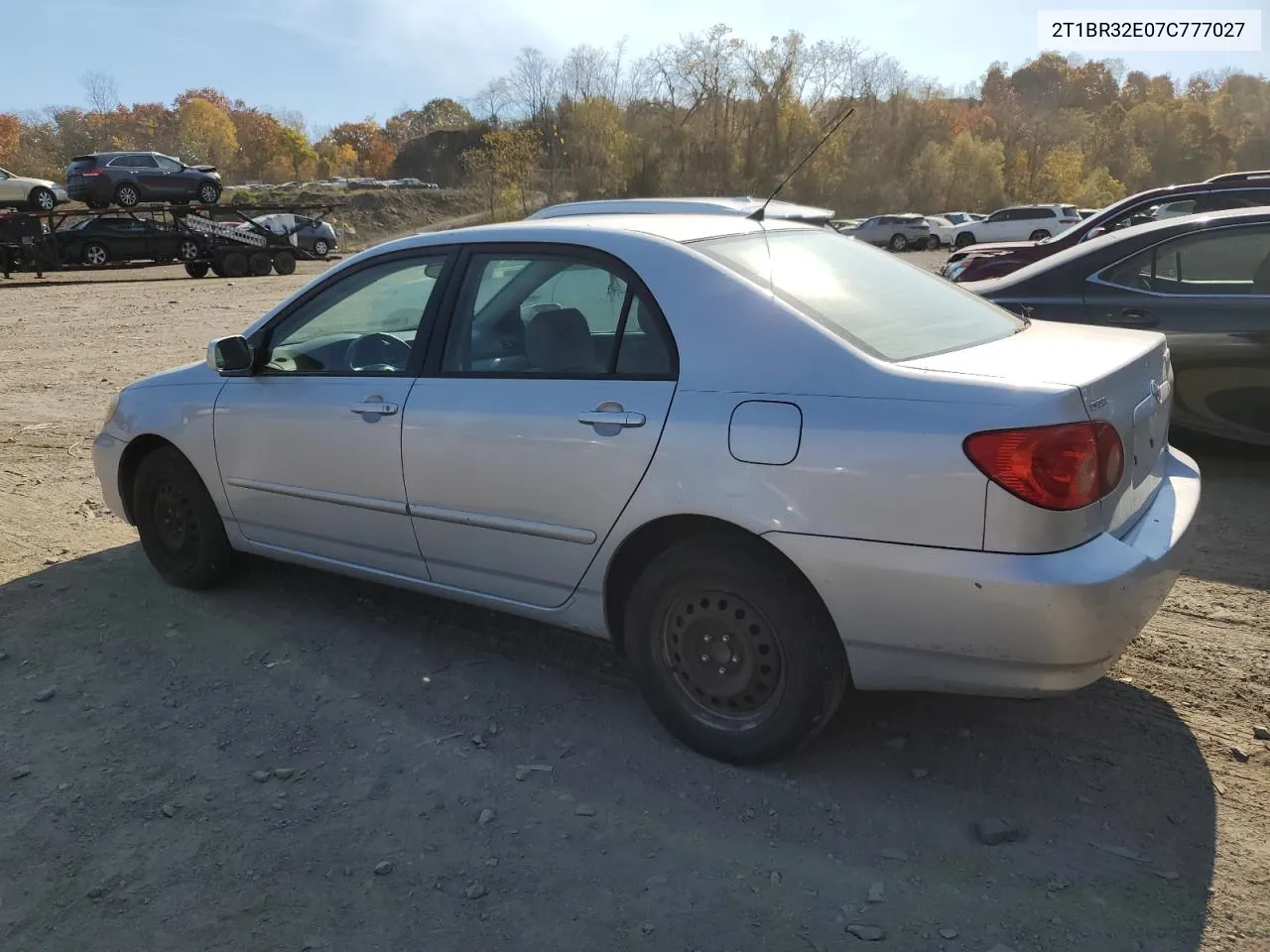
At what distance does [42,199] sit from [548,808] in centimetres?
3081

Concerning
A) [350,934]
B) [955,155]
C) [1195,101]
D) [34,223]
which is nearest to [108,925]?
[350,934]

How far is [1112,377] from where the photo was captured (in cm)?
276

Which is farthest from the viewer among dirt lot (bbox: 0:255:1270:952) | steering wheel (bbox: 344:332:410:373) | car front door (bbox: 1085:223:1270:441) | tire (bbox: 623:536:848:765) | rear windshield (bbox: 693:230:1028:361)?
car front door (bbox: 1085:223:1270:441)

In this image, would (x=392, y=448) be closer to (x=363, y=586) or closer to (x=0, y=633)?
(x=363, y=586)

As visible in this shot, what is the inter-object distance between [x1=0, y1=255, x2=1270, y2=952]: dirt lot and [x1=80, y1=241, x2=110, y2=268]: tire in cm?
2589

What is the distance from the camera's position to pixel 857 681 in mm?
2809

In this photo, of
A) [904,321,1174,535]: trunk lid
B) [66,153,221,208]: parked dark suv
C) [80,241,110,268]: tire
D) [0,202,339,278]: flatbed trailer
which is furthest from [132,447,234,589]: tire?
[66,153,221,208]: parked dark suv

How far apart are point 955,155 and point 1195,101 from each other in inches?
1646

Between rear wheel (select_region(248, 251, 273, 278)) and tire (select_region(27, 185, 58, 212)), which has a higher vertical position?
tire (select_region(27, 185, 58, 212))

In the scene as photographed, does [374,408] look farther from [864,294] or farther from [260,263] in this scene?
[260,263]

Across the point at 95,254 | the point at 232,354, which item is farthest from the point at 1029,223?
the point at 232,354

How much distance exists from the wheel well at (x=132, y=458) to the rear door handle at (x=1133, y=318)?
520 centimetres

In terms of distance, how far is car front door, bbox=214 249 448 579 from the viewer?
12.1 ft

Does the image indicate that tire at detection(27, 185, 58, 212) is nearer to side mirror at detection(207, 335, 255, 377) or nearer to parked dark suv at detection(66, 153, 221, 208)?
parked dark suv at detection(66, 153, 221, 208)
